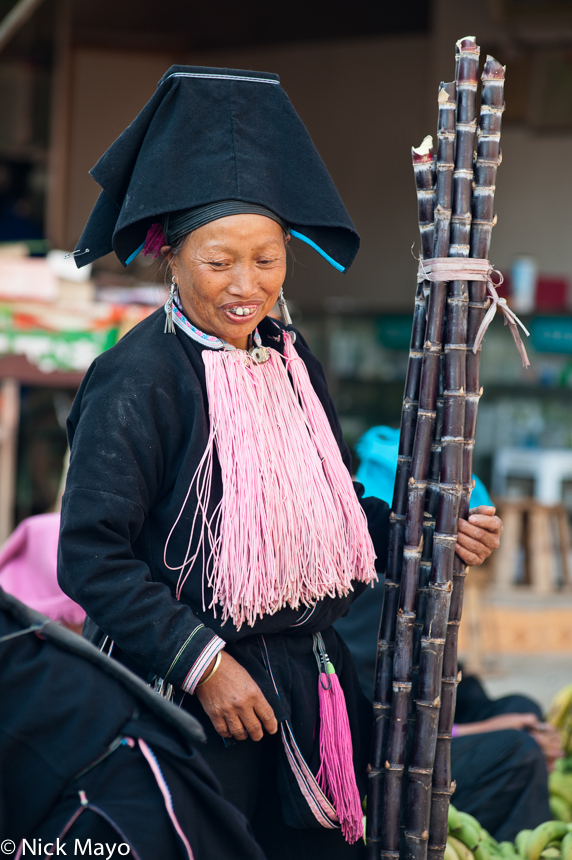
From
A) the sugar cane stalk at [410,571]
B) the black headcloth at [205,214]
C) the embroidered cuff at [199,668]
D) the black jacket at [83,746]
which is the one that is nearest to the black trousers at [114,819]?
the black jacket at [83,746]

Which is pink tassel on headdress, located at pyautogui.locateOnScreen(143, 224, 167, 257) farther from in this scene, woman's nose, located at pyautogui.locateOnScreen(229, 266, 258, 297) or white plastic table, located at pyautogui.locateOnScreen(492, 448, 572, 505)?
white plastic table, located at pyautogui.locateOnScreen(492, 448, 572, 505)

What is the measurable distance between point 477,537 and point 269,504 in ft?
1.28

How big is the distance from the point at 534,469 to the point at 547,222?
199 cm

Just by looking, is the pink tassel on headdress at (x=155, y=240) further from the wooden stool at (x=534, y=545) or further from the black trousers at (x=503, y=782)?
the wooden stool at (x=534, y=545)

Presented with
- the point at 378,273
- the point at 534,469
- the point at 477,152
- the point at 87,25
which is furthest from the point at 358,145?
the point at 477,152

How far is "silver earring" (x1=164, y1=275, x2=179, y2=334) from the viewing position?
142 cm

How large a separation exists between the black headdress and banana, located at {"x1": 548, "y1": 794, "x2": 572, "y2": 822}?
2125 mm

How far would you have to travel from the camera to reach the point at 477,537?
150cm

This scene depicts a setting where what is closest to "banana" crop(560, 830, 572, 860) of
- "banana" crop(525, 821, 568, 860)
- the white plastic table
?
"banana" crop(525, 821, 568, 860)

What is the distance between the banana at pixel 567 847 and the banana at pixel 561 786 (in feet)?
2.38

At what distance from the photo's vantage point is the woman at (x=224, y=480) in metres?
1.29

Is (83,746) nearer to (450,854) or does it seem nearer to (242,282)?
(242,282)

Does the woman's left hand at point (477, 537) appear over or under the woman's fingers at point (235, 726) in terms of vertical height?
over

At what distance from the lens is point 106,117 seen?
6.21 m
